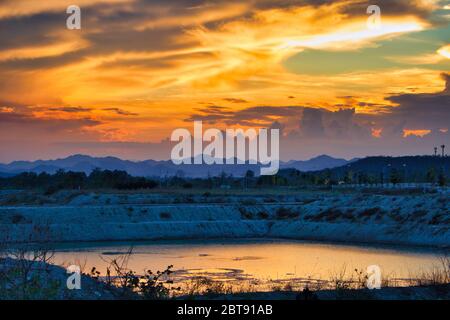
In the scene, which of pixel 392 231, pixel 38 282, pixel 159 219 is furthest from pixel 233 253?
pixel 38 282

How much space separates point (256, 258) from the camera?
2125 inches

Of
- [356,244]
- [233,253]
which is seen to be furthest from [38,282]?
[356,244]

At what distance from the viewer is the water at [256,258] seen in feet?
138

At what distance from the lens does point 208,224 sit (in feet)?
273

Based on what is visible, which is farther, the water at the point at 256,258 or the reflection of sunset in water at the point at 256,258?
the reflection of sunset in water at the point at 256,258

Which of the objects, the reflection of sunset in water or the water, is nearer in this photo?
the water

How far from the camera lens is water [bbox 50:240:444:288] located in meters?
42.0
